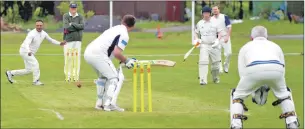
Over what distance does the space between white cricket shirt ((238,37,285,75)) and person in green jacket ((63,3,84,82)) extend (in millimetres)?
9541

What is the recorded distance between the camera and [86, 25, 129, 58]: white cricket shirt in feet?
44.1

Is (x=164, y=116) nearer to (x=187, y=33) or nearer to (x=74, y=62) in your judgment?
(x=74, y=62)

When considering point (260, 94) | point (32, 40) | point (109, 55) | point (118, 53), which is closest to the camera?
point (260, 94)

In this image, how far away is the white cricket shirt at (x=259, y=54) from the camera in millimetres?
11070

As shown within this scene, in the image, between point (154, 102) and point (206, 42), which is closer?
point (154, 102)

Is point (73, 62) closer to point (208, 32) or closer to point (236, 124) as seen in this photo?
point (208, 32)

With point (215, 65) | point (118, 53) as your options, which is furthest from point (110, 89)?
point (215, 65)

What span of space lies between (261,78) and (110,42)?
3558 mm

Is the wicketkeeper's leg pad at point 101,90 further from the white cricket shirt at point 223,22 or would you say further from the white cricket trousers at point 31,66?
the white cricket shirt at point 223,22

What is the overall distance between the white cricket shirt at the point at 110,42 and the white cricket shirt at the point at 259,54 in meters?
2.75

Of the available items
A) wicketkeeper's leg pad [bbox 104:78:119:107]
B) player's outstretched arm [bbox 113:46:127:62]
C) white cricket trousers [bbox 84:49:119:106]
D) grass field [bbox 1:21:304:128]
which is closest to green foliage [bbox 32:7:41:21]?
grass field [bbox 1:21:304:128]

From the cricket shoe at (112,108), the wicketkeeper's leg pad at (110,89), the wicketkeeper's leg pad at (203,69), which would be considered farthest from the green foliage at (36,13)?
the cricket shoe at (112,108)

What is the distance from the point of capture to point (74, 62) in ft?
66.7

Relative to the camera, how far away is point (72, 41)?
20469mm
